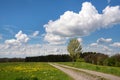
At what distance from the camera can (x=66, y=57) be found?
147 meters

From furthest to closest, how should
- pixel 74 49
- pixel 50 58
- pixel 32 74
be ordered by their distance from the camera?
pixel 50 58 → pixel 74 49 → pixel 32 74

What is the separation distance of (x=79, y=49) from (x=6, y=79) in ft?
283

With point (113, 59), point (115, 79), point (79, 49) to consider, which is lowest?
point (115, 79)

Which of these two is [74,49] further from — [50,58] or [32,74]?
[32,74]

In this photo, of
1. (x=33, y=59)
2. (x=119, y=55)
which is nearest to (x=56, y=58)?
(x=33, y=59)

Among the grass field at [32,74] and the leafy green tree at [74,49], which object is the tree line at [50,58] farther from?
the grass field at [32,74]

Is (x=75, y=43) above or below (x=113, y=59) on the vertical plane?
above

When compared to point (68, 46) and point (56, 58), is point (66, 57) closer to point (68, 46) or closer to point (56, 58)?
point (56, 58)

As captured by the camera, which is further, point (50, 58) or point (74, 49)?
point (50, 58)

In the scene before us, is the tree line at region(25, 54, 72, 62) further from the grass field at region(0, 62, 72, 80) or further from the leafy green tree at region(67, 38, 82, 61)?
the grass field at region(0, 62, 72, 80)

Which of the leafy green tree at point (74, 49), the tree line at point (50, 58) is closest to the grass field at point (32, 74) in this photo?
the leafy green tree at point (74, 49)

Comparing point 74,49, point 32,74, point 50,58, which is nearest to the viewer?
point 32,74

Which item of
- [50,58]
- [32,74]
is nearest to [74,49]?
[50,58]

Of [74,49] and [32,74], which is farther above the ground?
[74,49]
